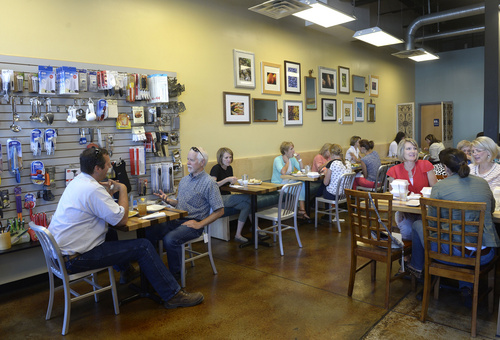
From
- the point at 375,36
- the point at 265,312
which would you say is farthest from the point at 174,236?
the point at 375,36

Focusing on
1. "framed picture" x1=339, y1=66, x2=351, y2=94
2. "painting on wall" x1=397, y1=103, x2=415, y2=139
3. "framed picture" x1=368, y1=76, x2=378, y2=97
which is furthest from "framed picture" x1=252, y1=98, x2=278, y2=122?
"painting on wall" x1=397, y1=103, x2=415, y2=139

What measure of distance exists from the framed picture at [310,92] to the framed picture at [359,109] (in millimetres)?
1839

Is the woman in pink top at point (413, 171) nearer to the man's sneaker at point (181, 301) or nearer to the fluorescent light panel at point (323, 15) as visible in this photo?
the fluorescent light panel at point (323, 15)

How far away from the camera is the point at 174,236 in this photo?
3.62 meters

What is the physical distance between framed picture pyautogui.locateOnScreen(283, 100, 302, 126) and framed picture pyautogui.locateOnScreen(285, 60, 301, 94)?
0.23m

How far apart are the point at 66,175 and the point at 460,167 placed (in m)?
3.87

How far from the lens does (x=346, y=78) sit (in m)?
8.94

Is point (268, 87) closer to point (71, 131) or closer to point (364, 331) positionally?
point (71, 131)

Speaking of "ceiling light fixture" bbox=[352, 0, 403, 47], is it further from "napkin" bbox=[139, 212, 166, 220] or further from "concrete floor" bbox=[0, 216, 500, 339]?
"napkin" bbox=[139, 212, 166, 220]

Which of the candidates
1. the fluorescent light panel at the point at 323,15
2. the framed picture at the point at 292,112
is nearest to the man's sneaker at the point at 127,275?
the fluorescent light panel at the point at 323,15

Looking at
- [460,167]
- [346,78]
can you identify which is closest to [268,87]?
[346,78]

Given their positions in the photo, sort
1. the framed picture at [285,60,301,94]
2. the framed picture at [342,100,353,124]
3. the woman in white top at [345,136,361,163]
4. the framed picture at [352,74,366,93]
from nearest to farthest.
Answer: the framed picture at [285,60,301,94] < the woman in white top at [345,136,361,163] < the framed picture at [342,100,353,124] < the framed picture at [352,74,366,93]

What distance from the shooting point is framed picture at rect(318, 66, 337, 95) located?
809 cm

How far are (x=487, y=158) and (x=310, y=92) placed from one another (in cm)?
442
